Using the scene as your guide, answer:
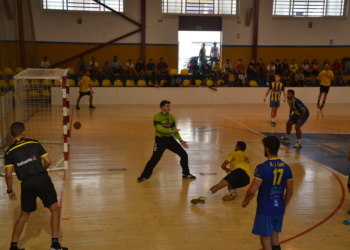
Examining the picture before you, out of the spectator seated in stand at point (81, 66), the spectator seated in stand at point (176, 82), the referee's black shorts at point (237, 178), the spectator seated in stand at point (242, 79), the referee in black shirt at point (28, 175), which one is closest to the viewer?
the referee in black shirt at point (28, 175)

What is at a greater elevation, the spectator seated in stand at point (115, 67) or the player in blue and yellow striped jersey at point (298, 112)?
the spectator seated in stand at point (115, 67)

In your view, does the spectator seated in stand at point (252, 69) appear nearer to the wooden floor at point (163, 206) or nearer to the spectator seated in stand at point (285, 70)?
the spectator seated in stand at point (285, 70)

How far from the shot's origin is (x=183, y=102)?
24578mm

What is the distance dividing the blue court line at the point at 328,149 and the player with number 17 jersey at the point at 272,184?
569 centimetres

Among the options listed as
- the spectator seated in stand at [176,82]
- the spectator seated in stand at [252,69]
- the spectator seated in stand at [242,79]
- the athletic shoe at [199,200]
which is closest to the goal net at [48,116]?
the athletic shoe at [199,200]

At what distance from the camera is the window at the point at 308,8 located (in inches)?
1107

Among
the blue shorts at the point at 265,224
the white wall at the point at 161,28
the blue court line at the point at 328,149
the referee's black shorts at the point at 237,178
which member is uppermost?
the white wall at the point at 161,28

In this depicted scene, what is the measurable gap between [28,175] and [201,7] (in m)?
24.2

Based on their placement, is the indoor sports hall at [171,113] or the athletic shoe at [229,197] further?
the athletic shoe at [229,197]

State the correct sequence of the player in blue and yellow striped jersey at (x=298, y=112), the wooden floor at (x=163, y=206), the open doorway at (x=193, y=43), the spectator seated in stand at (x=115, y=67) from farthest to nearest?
the open doorway at (x=193, y=43) → the spectator seated in stand at (x=115, y=67) → the player in blue and yellow striped jersey at (x=298, y=112) → the wooden floor at (x=163, y=206)

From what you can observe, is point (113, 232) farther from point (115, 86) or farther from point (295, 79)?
point (295, 79)

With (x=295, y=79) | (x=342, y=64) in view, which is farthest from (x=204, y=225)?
(x=342, y=64)

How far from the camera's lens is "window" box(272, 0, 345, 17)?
28.1m

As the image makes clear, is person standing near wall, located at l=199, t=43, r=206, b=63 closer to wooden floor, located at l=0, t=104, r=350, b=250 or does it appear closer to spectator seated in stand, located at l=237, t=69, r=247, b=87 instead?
spectator seated in stand, located at l=237, t=69, r=247, b=87
